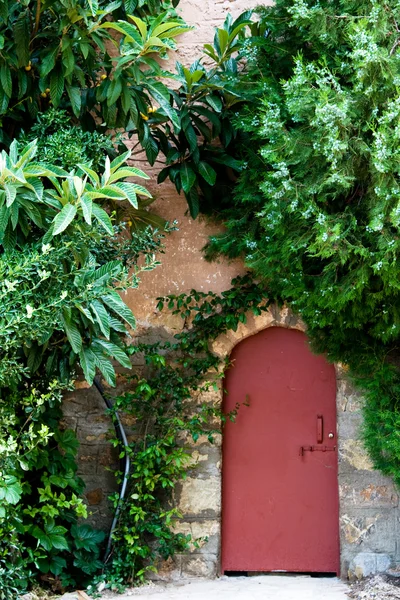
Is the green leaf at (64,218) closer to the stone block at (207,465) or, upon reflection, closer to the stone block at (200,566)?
the stone block at (207,465)

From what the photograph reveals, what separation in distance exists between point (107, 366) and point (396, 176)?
1771mm

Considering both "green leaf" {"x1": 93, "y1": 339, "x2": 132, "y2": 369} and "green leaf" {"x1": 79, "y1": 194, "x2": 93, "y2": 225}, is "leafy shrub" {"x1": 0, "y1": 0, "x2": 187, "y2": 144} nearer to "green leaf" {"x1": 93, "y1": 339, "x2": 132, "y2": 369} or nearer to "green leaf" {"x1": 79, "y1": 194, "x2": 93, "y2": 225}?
"green leaf" {"x1": 79, "y1": 194, "x2": 93, "y2": 225}

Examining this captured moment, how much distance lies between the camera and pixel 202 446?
16.5ft

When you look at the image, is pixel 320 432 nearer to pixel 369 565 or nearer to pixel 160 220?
pixel 369 565

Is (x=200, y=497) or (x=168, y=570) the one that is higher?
(x=200, y=497)

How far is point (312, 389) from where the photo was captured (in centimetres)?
510

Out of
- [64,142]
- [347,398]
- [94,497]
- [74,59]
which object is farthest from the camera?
[94,497]

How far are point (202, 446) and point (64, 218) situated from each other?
207 cm

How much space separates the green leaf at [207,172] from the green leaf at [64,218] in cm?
141

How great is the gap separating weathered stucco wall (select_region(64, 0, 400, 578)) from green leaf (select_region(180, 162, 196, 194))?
0.43 metres

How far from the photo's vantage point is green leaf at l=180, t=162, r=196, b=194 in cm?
486

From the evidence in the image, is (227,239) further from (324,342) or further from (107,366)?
(107,366)

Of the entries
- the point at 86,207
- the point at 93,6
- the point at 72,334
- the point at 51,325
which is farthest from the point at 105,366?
the point at 93,6

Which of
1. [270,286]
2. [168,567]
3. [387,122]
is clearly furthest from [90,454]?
[387,122]
